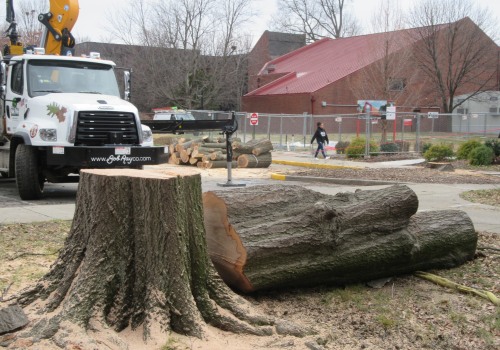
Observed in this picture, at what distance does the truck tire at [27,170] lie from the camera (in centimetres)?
1182

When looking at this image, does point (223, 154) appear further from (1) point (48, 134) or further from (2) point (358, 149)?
(1) point (48, 134)

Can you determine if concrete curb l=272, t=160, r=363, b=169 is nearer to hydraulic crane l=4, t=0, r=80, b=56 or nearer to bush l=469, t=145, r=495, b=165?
bush l=469, t=145, r=495, b=165

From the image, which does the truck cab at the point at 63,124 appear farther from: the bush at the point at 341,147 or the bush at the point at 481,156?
the bush at the point at 341,147

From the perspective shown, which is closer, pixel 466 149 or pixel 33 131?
pixel 33 131

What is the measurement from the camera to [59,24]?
14625 mm

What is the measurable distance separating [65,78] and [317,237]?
8789mm

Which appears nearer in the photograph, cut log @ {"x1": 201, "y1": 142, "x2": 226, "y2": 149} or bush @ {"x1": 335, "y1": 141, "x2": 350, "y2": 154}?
cut log @ {"x1": 201, "y1": 142, "x2": 226, "y2": 149}

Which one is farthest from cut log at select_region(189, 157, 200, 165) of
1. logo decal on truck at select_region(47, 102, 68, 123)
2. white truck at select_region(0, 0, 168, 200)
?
logo decal on truck at select_region(47, 102, 68, 123)

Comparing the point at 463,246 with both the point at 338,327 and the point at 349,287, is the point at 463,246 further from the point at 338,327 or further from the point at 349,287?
the point at 338,327

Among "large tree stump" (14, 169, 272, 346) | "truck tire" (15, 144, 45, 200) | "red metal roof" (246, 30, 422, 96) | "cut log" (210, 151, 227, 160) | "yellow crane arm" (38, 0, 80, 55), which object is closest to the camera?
"large tree stump" (14, 169, 272, 346)

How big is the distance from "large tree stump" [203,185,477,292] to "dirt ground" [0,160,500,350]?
18 centimetres

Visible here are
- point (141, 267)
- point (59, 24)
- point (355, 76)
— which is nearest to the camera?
point (141, 267)

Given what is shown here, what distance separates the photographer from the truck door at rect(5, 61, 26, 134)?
12562mm

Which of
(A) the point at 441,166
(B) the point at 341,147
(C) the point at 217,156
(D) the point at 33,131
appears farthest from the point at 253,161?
(D) the point at 33,131
